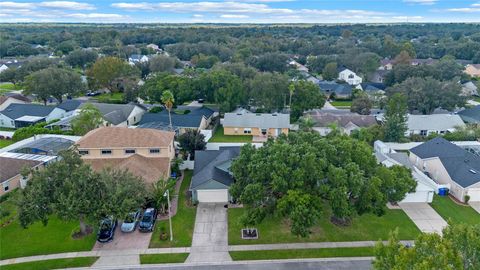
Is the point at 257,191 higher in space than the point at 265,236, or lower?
higher

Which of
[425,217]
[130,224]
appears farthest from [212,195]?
[425,217]

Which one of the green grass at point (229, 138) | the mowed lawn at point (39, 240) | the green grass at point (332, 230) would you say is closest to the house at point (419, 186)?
the green grass at point (332, 230)

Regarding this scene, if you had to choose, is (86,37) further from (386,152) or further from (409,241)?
(409,241)

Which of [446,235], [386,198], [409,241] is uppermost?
[446,235]

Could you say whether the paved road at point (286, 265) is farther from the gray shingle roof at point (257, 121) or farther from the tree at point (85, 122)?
the gray shingle roof at point (257, 121)

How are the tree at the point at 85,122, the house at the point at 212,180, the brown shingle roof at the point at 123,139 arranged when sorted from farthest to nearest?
the tree at the point at 85,122, the brown shingle roof at the point at 123,139, the house at the point at 212,180

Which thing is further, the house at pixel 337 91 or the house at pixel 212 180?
the house at pixel 337 91

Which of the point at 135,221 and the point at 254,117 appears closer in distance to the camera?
the point at 135,221

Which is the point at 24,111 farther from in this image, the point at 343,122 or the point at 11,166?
the point at 343,122

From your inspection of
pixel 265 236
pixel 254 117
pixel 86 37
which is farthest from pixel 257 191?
pixel 86 37
